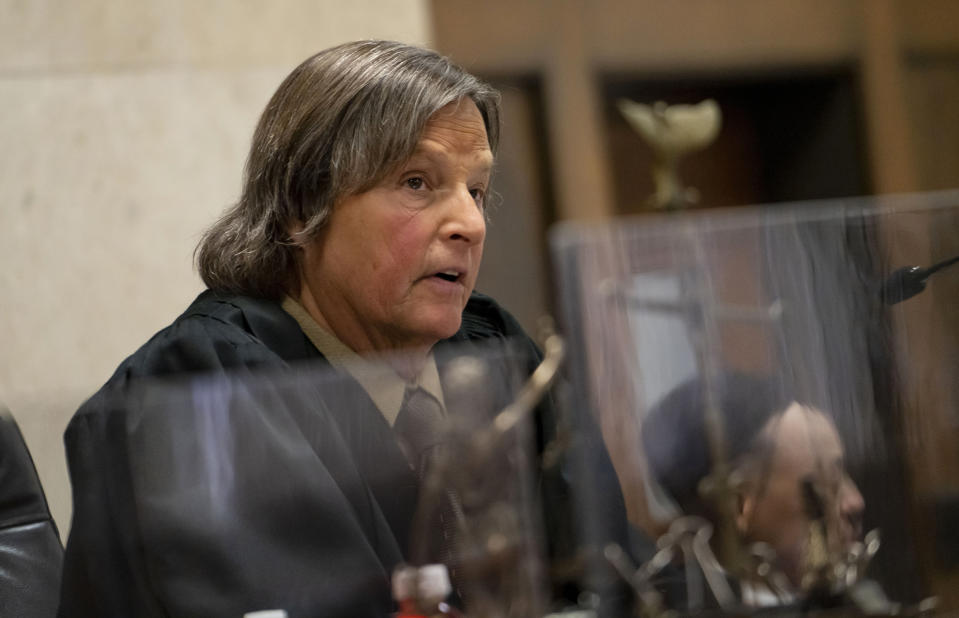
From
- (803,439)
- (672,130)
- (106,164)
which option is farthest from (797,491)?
(672,130)

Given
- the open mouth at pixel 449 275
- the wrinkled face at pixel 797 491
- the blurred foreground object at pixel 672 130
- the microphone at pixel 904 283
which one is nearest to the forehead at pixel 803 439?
the wrinkled face at pixel 797 491

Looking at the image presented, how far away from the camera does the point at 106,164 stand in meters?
2.39

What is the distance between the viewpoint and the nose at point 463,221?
118 centimetres

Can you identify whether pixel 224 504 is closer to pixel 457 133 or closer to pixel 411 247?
pixel 411 247

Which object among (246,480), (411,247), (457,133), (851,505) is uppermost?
(457,133)

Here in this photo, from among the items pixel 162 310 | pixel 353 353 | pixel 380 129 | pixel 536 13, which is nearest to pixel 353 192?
pixel 380 129

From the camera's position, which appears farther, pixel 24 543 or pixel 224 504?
pixel 24 543

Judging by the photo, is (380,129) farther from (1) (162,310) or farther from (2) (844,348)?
(1) (162,310)

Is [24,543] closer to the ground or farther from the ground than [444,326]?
closer to the ground

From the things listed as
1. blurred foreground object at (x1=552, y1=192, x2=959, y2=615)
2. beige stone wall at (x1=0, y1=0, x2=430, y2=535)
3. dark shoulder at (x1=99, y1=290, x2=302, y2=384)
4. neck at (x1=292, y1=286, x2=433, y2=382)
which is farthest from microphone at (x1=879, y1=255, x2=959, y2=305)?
beige stone wall at (x1=0, y1=0, x2=430, y2=535)

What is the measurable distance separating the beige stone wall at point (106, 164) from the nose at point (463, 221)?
A: 4.25 ft

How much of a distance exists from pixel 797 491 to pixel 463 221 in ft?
1.39

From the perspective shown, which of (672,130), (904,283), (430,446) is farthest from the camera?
(672,130)

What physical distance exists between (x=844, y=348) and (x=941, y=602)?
22 cm
